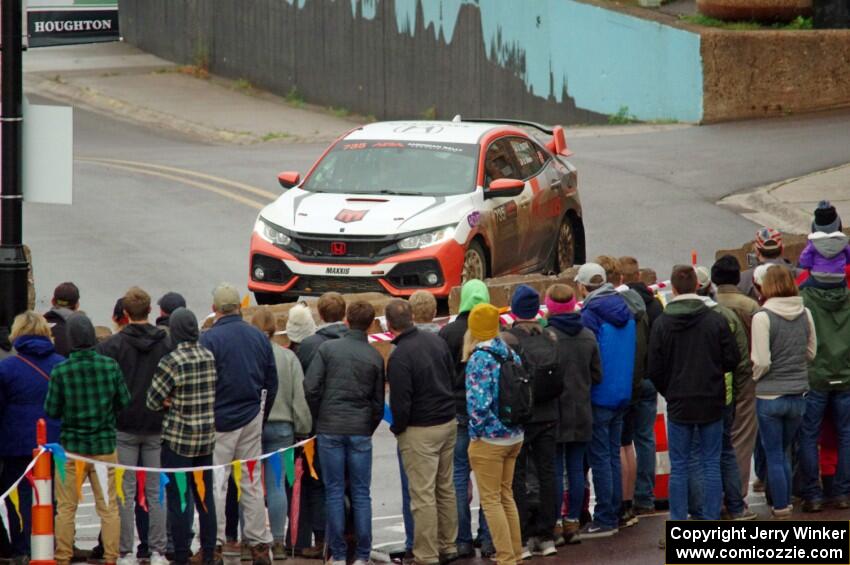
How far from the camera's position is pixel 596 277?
435 inches

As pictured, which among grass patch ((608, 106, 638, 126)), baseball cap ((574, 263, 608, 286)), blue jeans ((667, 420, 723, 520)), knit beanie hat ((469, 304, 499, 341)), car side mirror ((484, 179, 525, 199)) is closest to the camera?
knit beanie hat ((469, 304, 499, 341))

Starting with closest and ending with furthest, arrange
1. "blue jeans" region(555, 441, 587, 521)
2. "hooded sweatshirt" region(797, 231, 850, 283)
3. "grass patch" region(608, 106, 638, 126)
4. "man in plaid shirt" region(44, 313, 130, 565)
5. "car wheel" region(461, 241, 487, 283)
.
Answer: "man in plaid shirt" region(44, 313, 130, 565) → "blue jeans" region(555, 441, 587, 521) → "hooded sweatshirt" region(797, 231, 850, 283) → "car wheel" region(461, 241, 487, 283) → "grass patch" region(608, 106, 638, 126)

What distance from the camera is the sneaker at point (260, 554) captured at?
10086 millimetres

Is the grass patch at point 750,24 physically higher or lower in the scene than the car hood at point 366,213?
higher

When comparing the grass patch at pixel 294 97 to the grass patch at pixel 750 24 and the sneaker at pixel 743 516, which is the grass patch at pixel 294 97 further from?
the sneaker at pixel 743 516

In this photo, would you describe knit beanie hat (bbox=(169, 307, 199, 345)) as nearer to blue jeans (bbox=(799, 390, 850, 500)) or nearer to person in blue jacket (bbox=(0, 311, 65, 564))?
person in blue jacket (bbox=(0, 311, 65, 564))

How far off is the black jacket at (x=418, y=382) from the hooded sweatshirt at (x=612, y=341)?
1269mm

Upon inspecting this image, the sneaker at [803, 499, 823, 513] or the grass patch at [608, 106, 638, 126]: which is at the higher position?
the grass patch at [608, 106, 638, 126]

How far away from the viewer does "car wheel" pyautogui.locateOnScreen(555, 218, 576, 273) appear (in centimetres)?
1745

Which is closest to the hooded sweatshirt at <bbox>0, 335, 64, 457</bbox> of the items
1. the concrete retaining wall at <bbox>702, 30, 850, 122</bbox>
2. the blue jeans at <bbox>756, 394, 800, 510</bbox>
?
the blue jeans at <bbox>756, 394, 800, 510</bbox>

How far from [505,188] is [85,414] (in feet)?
22.6

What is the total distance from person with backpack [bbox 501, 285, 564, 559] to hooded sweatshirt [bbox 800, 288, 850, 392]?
2108 mm

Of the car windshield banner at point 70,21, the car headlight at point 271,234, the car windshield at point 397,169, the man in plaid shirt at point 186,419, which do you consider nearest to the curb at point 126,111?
the car windshield at point 397,169

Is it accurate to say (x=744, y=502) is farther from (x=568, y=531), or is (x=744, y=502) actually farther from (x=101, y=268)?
(x=101, y=268)
